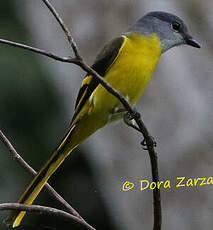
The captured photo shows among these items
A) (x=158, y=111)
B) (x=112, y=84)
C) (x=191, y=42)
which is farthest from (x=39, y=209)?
(x=158, y=111)

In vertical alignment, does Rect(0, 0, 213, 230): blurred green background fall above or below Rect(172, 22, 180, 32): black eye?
below

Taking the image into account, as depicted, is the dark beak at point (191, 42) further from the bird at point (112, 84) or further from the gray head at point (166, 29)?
the bird at point (112, 84)

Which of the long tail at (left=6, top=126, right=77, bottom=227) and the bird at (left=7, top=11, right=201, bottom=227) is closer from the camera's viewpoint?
the long tail at (left=6, top=126, right=77, bottom=227)

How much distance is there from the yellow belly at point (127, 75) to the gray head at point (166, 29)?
8.8 inches

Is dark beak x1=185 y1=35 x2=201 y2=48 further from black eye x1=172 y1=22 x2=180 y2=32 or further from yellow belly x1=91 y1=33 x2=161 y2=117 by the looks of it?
yellow belly x1=91 y1=33 x2=161 y2=117

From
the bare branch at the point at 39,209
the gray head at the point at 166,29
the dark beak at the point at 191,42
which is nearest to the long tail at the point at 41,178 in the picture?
the bare branch at the point at 39,209

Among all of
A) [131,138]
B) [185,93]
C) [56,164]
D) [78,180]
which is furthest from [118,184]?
A: [78,180]

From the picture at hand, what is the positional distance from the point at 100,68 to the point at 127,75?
14 cm

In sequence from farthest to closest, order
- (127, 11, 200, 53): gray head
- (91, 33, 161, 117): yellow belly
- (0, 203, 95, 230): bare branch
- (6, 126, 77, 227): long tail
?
(127, 11, 200, 53): gray head
(91, 33, 161, 117): yellow belly
(6, 126, 77, 227): long tail
(0, 203, 95, 230): bare branch

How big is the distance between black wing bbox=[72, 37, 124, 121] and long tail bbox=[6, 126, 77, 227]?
13 cm

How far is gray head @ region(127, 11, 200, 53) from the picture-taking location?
3152mm

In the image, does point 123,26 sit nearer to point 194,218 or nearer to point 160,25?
point 160,25

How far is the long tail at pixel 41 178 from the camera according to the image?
2.17 meters

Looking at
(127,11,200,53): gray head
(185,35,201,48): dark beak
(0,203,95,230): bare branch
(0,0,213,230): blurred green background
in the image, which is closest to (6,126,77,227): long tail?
(0,203,95,230): bare branch
